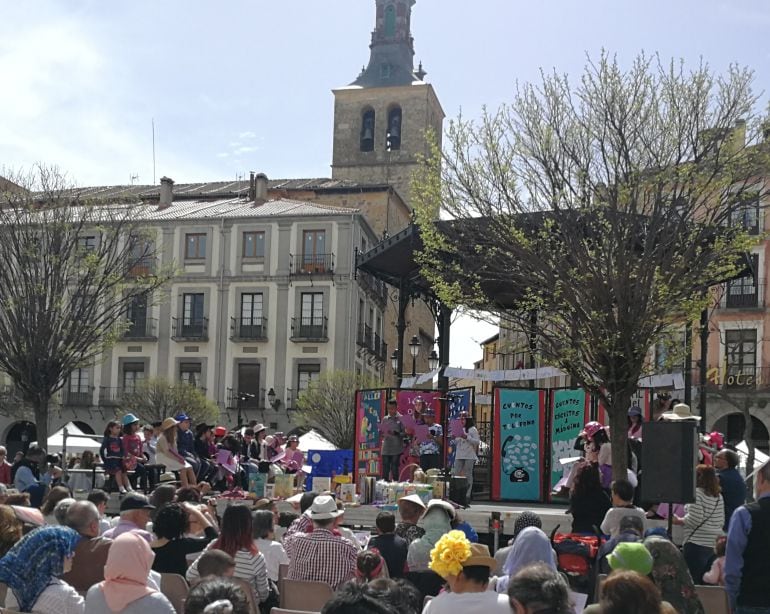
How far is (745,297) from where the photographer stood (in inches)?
1620

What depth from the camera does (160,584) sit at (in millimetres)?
6809

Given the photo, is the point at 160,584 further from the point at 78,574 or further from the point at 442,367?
the point at 442,367

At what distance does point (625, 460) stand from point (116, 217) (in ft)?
62.0

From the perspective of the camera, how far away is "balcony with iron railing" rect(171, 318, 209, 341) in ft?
162

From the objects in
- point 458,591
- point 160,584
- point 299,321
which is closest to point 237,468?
point 160,584

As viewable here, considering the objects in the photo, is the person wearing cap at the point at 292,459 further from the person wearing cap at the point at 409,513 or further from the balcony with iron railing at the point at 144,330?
the balcony with iron railing at the point at 144,330

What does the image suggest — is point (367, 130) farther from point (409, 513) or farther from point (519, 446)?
point (409, 513)

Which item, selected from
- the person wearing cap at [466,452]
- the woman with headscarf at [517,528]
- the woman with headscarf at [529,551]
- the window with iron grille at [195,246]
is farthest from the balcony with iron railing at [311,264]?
the woman with headscarf at [529,551]

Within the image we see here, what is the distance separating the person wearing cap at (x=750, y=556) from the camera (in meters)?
6.69

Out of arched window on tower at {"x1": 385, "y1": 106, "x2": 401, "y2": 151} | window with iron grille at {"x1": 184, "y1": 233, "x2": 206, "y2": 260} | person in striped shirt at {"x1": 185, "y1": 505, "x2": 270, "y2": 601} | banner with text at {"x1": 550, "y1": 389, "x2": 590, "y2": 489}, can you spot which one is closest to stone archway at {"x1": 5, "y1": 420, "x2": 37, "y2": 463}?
window with iron grille at {"x1": 184, "y1": 233, "x2": 206, "y2": 260}

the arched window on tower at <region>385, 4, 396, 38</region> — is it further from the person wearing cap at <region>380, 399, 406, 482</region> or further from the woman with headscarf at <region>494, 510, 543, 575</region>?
the woman with headscarf at <region>494, 510, 543, 575</region>

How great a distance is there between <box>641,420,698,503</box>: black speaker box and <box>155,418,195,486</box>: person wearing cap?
8.40 metres

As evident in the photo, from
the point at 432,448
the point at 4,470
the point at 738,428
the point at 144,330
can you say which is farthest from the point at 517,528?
the point at 144,330

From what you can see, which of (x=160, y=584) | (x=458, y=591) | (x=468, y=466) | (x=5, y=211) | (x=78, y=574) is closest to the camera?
(x=458, y=591)
